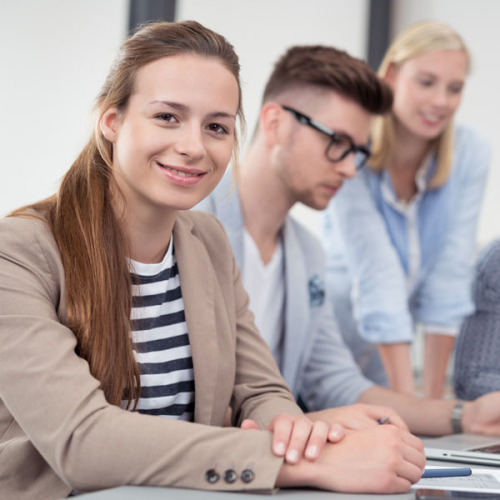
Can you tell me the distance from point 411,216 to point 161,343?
151 cm

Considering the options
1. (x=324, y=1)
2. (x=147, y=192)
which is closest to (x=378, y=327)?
(x=147, y=192)

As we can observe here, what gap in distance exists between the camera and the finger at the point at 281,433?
1.11m

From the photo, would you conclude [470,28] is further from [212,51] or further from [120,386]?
[120,386]

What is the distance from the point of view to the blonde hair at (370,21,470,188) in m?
2.69

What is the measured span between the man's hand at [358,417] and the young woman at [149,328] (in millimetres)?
57

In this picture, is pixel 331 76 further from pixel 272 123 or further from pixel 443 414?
pixel 443 414

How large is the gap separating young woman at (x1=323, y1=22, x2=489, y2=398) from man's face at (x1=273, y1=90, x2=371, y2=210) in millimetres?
391

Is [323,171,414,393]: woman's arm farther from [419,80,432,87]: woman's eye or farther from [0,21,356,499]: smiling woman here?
[0,21,356,499]: smiling woman

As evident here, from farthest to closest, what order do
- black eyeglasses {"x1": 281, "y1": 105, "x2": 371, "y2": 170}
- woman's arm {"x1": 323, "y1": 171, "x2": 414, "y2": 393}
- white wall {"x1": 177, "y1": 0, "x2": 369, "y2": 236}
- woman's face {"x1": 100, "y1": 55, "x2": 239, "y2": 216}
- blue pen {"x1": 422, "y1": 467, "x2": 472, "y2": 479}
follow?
white wall {"x1": 177, "y1": 0, "x2": 369, "y2": 236} < woman's arm {"x1": 323, "y1": 171, "x2": 414, "y2": 393} < black eyeglasses {"x1": 281, "y1": 105, "x2": 371, "y2": 170} < woman's face {"x1": 100, "y1": 55, "x2": 239, "y2": 216} < blue pen {"x1": 422, "y1": 467, "x2": 472, "y2": 479}

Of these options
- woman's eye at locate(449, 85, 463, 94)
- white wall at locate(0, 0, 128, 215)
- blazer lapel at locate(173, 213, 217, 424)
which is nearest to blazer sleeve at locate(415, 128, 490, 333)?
woman's eye at locate(449, 85, 463, 94)

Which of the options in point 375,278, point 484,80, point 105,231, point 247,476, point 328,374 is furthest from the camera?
point 484,80

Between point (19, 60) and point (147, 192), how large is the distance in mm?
1682

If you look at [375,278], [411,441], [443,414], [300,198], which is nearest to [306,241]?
[300,198]

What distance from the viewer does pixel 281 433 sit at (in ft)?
3.74
